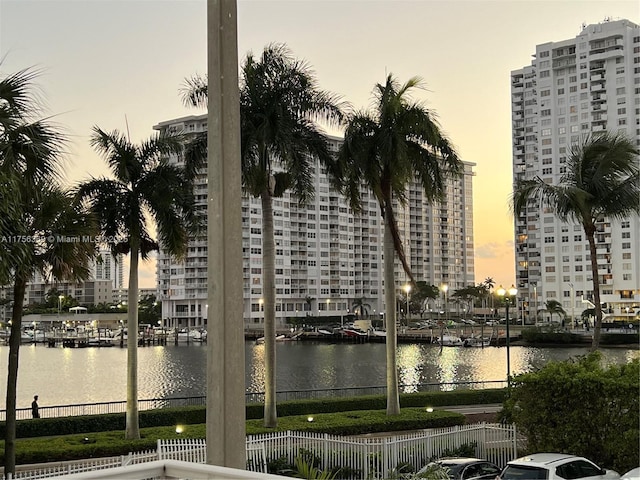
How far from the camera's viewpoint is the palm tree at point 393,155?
81.9ft

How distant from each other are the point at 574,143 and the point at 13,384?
12988cm

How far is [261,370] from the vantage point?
247ft

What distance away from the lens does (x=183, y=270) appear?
143750 mm

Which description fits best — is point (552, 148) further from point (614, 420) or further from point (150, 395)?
point (614, 420)

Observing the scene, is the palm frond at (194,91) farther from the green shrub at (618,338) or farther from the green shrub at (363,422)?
the green shrub at (618,338)

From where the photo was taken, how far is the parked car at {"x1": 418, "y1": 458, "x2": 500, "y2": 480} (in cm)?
1516

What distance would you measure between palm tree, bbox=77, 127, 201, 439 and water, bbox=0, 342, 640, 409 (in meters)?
33.8

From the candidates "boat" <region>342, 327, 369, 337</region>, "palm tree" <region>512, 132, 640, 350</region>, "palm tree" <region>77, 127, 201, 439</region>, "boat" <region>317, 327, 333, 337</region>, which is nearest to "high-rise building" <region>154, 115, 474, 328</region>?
"boat" <region>317, 327, 333, 337</region>

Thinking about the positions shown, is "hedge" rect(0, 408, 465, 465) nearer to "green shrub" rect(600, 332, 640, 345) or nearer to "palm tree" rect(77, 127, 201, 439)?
"palm tree" rect(77, 127, 201, 439)

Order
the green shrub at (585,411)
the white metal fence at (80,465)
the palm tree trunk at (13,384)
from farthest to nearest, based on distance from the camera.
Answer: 1. the palm tree trunk at (13,384)
2. the green shrub at (585,411)
3. the white metal fence at (80,465)

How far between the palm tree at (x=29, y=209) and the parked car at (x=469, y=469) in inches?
367

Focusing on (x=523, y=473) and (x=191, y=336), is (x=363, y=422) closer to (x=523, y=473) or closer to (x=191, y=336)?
(x=523, y=473)

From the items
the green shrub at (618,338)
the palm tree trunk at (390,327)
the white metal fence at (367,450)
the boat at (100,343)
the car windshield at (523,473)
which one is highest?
the palm tree trunk at (390,327)

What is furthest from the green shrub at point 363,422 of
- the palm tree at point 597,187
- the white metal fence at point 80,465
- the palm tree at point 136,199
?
the palm tree at point 597,187
